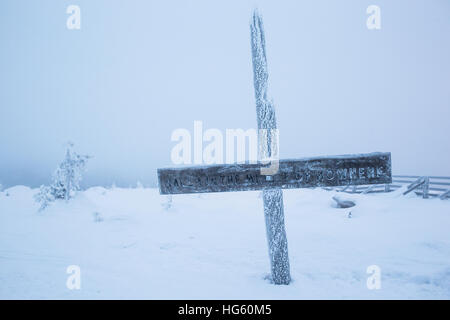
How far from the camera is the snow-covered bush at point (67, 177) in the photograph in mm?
12229

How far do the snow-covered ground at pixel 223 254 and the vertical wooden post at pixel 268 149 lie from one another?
40 centimetres

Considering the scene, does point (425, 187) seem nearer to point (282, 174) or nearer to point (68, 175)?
point (282, 174)

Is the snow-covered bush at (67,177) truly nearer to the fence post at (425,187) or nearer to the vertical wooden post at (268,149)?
the vertical wooden post at (268,149)

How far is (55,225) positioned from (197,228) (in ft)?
20.2

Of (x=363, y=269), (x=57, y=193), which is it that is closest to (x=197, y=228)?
(x=363, y=269)

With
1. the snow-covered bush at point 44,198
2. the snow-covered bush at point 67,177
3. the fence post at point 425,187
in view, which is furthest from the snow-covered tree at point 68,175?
the fence post at point 425,187

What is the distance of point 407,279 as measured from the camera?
157 inches

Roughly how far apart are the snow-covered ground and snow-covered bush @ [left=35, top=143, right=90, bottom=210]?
80.1 inches

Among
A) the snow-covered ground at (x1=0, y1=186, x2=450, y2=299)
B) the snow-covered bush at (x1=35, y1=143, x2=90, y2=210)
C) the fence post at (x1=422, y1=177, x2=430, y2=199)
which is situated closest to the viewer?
the snow-covered ground at (x1=0, y1=186, x2=450, y2=299)

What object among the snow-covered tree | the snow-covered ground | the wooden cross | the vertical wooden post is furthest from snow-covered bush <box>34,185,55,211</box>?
the vertical wooden post

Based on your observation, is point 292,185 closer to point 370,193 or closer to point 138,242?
point 138,242

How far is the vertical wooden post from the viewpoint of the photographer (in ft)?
12.8

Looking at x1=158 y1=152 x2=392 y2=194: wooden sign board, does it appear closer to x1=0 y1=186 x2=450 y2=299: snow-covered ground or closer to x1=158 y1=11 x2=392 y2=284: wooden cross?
x1=158 y1=11 x2=392 y2=284: wooden cross

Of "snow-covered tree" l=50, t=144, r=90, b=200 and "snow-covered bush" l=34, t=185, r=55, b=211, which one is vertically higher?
"snow-covered tree" l=50, t=144, r=90, b=200
